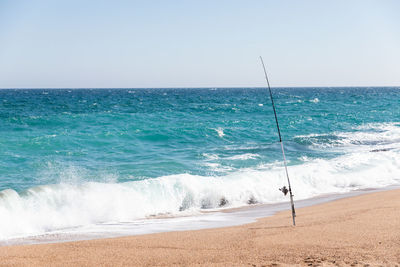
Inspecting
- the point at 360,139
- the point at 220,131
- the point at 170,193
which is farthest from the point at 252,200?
the point at 360,139

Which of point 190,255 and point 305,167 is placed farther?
point 305,167

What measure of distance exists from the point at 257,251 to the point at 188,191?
5.71 meters

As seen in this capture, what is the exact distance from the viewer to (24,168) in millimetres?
12281

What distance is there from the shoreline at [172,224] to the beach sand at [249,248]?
86 cm

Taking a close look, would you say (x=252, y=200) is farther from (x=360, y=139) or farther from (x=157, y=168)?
(x=360, y=139)

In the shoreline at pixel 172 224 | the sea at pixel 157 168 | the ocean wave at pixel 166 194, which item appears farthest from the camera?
the sea at pixel 157 168

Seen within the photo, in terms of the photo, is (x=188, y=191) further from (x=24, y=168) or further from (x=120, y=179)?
(x=24, y=168)

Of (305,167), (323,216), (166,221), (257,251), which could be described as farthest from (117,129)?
(257,251)

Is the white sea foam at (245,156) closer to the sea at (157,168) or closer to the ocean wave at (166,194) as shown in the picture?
the sea at (157,168)

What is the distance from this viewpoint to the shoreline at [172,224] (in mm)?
6270

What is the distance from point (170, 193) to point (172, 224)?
9.34ft

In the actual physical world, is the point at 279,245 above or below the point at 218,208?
above

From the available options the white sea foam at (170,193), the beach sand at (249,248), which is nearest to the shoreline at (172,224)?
the white sea foam at (170,193)

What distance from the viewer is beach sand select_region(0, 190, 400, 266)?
4.23 m
